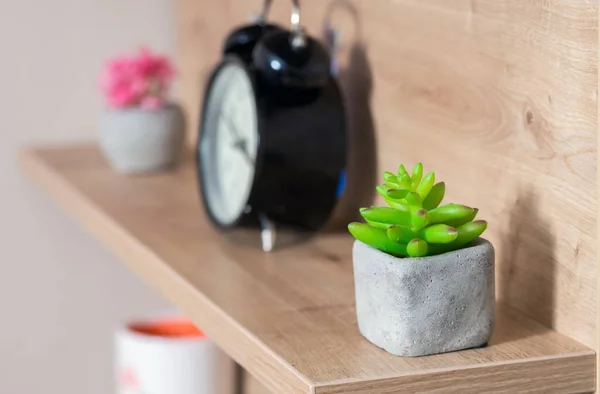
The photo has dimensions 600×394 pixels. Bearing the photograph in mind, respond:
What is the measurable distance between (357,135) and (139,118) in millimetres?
435

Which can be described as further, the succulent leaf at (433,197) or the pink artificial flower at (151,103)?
the pink artificial flower at (151,103)

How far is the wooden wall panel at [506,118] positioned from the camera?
83 cm

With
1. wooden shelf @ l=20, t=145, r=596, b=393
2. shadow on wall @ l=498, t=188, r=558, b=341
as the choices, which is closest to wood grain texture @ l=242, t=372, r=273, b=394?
wooden shelf @ l=20, t=145, r=596, b=393

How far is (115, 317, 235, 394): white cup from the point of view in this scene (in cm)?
136

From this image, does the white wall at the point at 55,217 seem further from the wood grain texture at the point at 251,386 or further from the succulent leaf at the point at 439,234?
the succulent leaf at the point at 439,234

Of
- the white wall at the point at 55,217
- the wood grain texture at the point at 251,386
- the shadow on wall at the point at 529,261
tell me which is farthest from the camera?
the white wall at the point at 55,217

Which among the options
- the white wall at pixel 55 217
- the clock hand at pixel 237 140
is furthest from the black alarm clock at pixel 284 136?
the white wall at pixel 55 217

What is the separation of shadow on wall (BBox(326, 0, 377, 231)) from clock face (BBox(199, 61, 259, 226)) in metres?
0.13

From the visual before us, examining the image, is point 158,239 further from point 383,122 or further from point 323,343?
point 323,343

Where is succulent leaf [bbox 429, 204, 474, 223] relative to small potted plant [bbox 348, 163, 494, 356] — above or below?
above

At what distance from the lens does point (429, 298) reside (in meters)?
0.80

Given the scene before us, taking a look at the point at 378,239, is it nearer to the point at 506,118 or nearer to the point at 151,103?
the point at 506,118

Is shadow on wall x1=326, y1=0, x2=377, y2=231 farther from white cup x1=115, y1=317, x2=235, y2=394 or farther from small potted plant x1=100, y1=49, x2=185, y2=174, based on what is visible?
small potted plant x1=100, y1=49, x2=185, y2=174

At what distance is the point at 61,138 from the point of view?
181 centimetres
